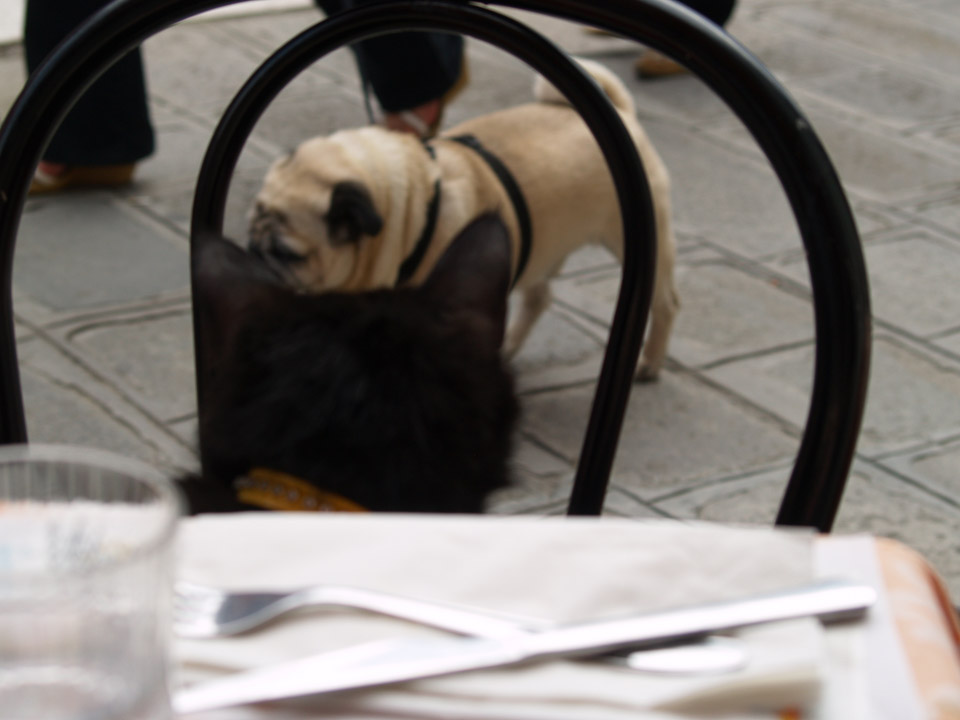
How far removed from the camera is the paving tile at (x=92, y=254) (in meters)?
3.97

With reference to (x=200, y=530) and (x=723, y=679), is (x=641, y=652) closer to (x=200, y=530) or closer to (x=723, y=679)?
(x=723, y=679)

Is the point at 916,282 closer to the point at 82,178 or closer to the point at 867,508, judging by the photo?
the point at 867,508

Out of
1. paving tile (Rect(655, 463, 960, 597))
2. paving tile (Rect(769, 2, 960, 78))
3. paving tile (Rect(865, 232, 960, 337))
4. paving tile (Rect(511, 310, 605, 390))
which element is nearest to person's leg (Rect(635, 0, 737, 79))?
paving tile (Rect(769, 2, 960, 78))

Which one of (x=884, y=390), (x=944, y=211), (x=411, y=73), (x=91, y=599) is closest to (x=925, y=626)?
(x=91, y=599)

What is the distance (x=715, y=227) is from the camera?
15.6 feet

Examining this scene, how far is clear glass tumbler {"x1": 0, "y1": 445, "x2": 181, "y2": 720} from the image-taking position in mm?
542

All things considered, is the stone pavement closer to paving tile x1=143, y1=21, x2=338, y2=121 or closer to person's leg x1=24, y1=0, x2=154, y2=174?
paving tile x1=143, y1=21, x2=338, y2=121

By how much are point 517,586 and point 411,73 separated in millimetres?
4085

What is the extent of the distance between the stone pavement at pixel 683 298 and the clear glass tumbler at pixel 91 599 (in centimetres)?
182

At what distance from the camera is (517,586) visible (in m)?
0.79

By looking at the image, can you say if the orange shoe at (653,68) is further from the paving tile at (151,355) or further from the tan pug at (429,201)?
the paving tile at (151,355)

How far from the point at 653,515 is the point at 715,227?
6.63 feet

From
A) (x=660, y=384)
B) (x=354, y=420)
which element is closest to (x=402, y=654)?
(x=354, y=420)

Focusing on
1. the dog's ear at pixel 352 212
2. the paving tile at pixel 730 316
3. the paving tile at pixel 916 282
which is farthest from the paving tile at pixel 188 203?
the paving tile at pixel 916 282
